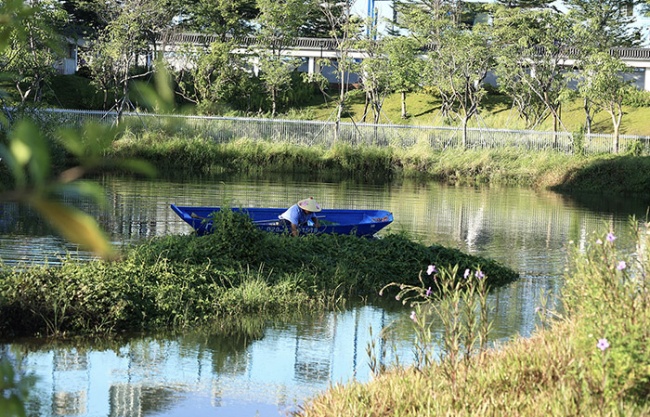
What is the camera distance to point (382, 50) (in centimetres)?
4447

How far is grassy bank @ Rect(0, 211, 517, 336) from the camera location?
9.82 meters

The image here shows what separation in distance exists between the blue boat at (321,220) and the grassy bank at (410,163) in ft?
53.8

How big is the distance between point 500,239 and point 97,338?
460 inches

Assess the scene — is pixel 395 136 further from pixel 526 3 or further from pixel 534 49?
pixel 526 3

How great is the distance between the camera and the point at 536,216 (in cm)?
2461

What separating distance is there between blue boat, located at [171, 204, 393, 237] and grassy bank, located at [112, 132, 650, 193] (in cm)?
1639

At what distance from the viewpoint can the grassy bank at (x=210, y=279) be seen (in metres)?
9.82

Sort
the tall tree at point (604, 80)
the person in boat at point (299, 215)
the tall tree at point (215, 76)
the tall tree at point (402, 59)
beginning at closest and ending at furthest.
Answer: the person in boat at point (299, 215), the tall tree at point (604, 80), the tall tree at point (402, 59), the tall tree at point (215, 76)

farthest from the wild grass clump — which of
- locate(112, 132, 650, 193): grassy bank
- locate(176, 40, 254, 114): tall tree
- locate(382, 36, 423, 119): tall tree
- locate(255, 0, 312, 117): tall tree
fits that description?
locate(255, 0, 312, 117): tall tree

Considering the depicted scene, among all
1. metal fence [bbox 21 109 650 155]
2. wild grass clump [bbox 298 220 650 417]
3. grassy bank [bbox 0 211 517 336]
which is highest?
metal fence [bbox 21 109 650 155]

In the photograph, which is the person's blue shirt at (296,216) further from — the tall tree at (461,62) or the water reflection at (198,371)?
the tall tree at (461,62)

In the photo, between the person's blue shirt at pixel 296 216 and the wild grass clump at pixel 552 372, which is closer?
the wild grass clump at pixel 552 372

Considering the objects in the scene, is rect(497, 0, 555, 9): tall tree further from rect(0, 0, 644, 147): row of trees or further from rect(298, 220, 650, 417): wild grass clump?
rect(298, 220, 650, 417): wild grass clump

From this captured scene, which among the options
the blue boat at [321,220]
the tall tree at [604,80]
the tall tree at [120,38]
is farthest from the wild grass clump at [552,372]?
the tall tree at [604,80]
